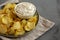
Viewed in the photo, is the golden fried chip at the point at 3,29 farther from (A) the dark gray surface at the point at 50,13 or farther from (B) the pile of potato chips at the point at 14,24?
(A) the dark gray surface at the point at 50,13

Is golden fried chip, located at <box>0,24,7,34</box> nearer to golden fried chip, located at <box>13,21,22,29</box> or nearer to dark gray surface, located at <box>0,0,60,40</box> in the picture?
golden fried chip, located at <box>13,21,22,29</box>

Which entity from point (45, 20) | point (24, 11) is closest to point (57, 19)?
point (45, 20)

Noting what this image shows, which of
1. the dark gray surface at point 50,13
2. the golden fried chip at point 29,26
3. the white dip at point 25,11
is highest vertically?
the white dip at point 25,11

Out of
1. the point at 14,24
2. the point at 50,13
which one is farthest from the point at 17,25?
the point at 50,13

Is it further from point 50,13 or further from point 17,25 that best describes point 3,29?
point 50,13

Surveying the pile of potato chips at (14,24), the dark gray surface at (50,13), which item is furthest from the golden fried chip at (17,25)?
the dark gray surface at (50,13)

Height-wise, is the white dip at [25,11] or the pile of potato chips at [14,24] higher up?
the white dip at [25,11]
